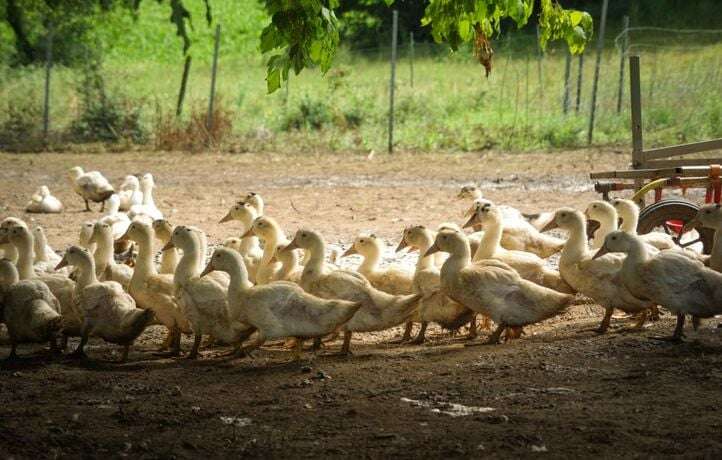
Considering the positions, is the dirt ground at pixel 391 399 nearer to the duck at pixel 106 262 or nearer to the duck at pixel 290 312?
Result: the duck at pixel 290 312

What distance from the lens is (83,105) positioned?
22406 millimetres

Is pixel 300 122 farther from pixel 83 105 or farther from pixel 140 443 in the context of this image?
pixel 140 443

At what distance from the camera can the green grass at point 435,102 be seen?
71.2 ft

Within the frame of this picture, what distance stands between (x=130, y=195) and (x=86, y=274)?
644 centimetres

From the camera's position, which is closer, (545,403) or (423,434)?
(423,434)

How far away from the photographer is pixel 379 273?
8922 millimetres

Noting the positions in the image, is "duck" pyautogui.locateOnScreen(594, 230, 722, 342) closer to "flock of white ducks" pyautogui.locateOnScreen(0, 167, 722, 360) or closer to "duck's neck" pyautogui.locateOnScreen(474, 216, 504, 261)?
"flock of white ducks" pyautogui.locateOnScreen(0, 167, 722, 360)

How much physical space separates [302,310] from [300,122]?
16.5 meters

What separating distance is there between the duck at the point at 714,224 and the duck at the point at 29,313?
4888mm

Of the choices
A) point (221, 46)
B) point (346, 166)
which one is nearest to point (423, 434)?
point (346, 166)

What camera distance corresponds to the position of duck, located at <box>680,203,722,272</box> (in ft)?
26.7

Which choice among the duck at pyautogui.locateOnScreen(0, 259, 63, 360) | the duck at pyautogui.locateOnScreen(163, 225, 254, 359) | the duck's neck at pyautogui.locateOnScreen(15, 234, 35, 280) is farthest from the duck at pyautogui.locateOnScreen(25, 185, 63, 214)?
the duck at pyautogui.locateOnScreen(163, 225, 254, 359)

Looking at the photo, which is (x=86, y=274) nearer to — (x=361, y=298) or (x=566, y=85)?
(x=361, y=298)

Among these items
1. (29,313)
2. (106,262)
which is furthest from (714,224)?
(29,313)
